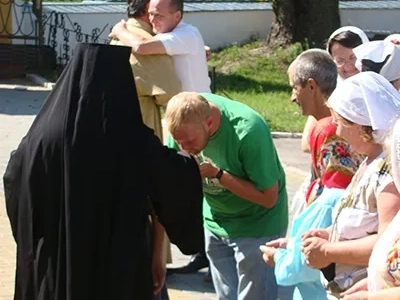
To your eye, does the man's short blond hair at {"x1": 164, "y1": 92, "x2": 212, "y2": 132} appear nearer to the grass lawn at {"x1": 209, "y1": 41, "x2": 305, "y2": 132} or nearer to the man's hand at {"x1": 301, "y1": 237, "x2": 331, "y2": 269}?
the man's hand at {"x1": 301, "y1": 237, "x2": 331, "y2": 269}

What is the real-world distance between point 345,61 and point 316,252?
221 cm

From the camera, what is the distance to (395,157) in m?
3.23

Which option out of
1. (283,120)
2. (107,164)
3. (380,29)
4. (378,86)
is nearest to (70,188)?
(107,164)

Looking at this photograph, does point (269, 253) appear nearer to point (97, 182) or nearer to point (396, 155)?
point (97, 182)

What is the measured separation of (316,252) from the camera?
12.7 feet

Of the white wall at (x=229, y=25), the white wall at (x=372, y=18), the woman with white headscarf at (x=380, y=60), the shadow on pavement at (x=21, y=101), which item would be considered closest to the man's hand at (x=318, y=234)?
the woman with white headscarf at (x=380, y=60)

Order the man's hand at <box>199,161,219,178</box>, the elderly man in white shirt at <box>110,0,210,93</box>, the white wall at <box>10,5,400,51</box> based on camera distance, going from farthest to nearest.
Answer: the white wall at <box>10,5,400,51</box> < the elderly man in white shirt at <box>110,0,210,93</box> < the man's hand at <box>199,161,219,178</box>

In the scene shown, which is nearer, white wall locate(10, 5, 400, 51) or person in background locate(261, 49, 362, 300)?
person in background locate(261, 49, 362, 300)

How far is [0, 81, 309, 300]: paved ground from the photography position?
682 cm

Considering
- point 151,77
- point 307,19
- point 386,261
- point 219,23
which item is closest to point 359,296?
point 386,261

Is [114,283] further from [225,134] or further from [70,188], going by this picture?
[225,134]

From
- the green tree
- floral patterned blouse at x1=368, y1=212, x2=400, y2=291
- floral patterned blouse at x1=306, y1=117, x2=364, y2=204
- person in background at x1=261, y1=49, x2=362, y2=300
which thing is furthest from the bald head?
the green tree

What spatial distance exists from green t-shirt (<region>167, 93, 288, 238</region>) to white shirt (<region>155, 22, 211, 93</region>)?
147 cm

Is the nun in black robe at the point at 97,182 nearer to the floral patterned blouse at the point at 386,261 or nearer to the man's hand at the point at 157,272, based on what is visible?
the man's hand at the point at 157,272
